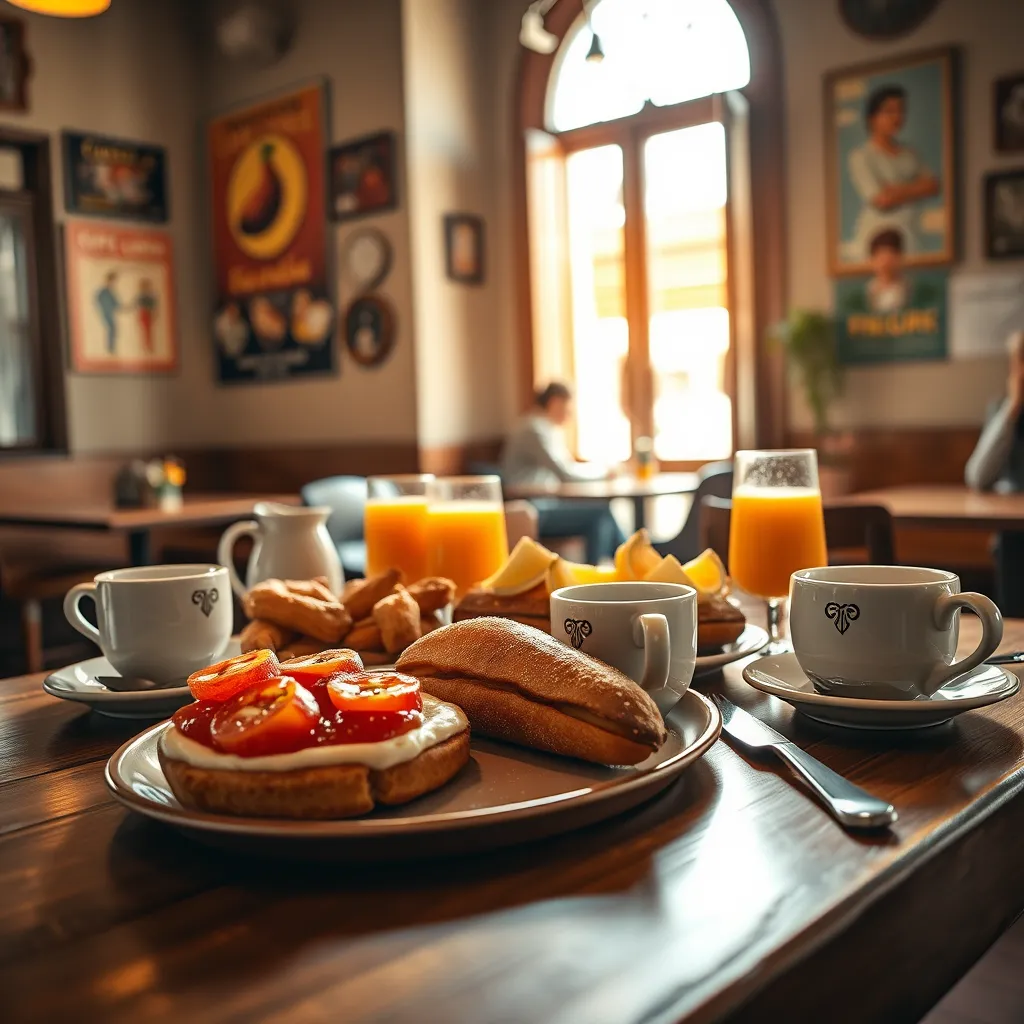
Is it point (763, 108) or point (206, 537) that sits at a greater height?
point (763, 108)

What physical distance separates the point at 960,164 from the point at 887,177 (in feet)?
1.05

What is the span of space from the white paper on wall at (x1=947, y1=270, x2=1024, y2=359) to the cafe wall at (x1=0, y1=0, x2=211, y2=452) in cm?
438

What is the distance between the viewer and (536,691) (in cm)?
73

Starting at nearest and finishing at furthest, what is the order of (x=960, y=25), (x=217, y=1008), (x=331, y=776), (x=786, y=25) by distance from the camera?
(x=217, y=1008) → (x=331, y=776) → (x=960, y=25) → (x=786, y=25)

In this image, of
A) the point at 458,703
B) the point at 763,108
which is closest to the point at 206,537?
the point at 763,108

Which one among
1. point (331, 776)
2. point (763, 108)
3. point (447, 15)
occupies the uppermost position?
point (447, 15)

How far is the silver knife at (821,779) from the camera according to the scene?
0.64 m

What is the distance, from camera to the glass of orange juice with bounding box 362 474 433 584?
4.78 feet

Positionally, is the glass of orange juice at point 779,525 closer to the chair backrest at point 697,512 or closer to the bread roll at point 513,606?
the bread roll at point 513,606

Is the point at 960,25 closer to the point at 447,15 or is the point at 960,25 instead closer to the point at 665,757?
the point at 447,15

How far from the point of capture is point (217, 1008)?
1.51 feet

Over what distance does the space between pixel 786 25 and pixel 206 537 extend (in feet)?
13.6

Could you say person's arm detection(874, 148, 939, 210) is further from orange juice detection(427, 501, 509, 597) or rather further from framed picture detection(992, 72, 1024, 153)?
orange juice detection(427, 501, 509, 597)

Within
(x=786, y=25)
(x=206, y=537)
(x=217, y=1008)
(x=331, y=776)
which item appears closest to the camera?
(x=217, y=1008)
